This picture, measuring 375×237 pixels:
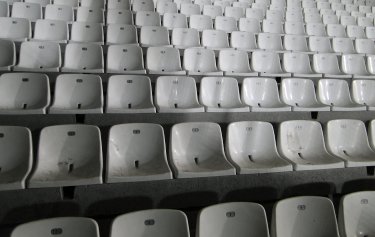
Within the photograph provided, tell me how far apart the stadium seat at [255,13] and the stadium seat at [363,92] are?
1125mm

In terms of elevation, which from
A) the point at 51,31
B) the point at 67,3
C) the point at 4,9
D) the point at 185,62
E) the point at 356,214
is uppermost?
the point at 67,3

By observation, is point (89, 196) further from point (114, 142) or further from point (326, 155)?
point (326, 155)

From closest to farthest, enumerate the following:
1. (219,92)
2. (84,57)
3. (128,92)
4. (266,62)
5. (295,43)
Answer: (128,92), (219,92), (84,57), (266,62), (295,43)

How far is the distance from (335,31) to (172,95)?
174cm

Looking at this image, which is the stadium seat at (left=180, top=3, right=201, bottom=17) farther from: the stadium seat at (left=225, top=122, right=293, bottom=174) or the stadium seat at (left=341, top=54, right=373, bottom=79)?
the stadium seat at (left=225, top=122, right=293, bottom=174)

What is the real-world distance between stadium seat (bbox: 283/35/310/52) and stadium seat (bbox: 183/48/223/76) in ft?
2.26

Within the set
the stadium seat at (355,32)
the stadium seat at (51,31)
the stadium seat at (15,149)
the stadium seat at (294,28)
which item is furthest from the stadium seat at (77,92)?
the stadium seat at (355,32)

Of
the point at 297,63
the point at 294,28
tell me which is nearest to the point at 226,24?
the point at 294,28

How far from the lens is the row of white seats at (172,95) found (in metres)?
1.25

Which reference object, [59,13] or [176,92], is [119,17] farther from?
Answer: [176,92]

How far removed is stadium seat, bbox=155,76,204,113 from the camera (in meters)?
1.41

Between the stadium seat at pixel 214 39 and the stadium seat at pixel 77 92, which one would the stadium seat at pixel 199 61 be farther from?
the stadium seat at pixel 77 92

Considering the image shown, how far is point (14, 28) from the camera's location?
5.86ft

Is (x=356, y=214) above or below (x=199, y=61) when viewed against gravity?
below
